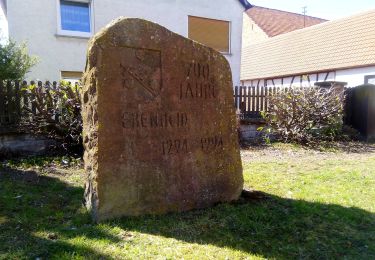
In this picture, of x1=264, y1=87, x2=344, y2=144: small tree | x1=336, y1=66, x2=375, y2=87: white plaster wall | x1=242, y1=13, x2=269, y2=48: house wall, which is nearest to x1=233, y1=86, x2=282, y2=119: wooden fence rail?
x1=264, y1=87, x2=344, y2=144: small tree

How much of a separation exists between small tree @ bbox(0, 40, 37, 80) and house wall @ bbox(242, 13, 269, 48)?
22.3 metres

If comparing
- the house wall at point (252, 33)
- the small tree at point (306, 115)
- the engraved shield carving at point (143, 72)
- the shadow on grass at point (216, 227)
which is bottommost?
the shadow on grass at point (216, 227)

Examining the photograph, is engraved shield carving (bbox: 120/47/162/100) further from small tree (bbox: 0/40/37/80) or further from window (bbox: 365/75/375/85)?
window (bbox: 365/75/375/85)

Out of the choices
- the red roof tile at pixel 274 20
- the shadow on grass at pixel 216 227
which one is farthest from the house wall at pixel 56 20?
the red roof tile at pixel 274 20

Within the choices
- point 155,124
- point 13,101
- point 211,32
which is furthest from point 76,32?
point 155,124

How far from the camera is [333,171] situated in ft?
18.5

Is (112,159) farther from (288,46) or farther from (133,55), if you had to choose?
(288,46)

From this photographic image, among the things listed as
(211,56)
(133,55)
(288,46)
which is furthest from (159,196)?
(288,46)

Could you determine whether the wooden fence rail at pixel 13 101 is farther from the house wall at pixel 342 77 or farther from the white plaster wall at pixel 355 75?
the white plaster wall at pixel 355 75

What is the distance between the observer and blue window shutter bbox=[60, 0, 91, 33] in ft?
37.9

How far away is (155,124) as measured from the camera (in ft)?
11.3

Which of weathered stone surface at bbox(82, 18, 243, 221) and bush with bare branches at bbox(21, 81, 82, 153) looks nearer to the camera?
weathered stone surface at bbox(82, 18, 243, 221)

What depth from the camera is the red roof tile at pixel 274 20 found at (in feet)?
92.7

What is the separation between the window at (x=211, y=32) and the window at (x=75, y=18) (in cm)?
397
